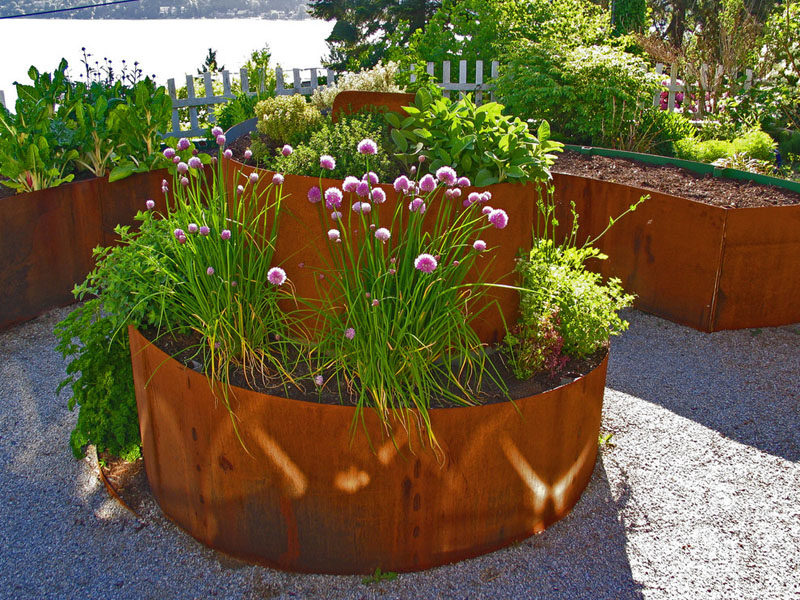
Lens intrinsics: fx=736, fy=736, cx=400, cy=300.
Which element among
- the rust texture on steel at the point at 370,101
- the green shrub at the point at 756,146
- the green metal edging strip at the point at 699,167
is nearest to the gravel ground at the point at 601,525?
the green metal edging strip at the point at 699,167

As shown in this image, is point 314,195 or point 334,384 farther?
point 334,384

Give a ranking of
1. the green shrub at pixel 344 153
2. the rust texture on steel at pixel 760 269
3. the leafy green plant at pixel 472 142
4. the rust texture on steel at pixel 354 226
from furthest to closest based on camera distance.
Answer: the rust texture on steel at pixel 760 269, the green shrub at pixel 344 153, the leafy green plant at pixel 472 142, the rust texture on steel at pixel 354 226

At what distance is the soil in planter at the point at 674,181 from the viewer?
4836 mm

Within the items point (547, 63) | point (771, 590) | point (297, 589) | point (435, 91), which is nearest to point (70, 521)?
point (297, 589)

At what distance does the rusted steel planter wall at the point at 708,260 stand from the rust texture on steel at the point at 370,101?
212cm

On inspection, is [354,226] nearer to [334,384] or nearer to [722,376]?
[334,384]

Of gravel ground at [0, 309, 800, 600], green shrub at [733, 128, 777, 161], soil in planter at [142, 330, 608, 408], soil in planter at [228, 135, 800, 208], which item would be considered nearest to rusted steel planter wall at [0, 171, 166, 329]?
gravel ground at [0, 309, 800, 600]

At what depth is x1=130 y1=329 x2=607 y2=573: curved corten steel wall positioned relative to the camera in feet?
7.95

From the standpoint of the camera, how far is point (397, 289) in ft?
7.98

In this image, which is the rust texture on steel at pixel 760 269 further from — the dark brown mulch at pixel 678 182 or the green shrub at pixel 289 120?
the green shrub at pixel 289 120

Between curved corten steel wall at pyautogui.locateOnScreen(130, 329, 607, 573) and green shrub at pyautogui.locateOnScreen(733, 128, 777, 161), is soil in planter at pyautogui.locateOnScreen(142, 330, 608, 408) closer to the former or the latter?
curved corten steel wall at pyautogui.locateOnScreen(130, 329, 607, 573)

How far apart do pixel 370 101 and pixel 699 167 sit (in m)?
3.23

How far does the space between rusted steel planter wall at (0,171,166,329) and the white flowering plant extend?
2.69 m

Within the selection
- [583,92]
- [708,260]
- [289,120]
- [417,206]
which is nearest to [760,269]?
[708,260]
